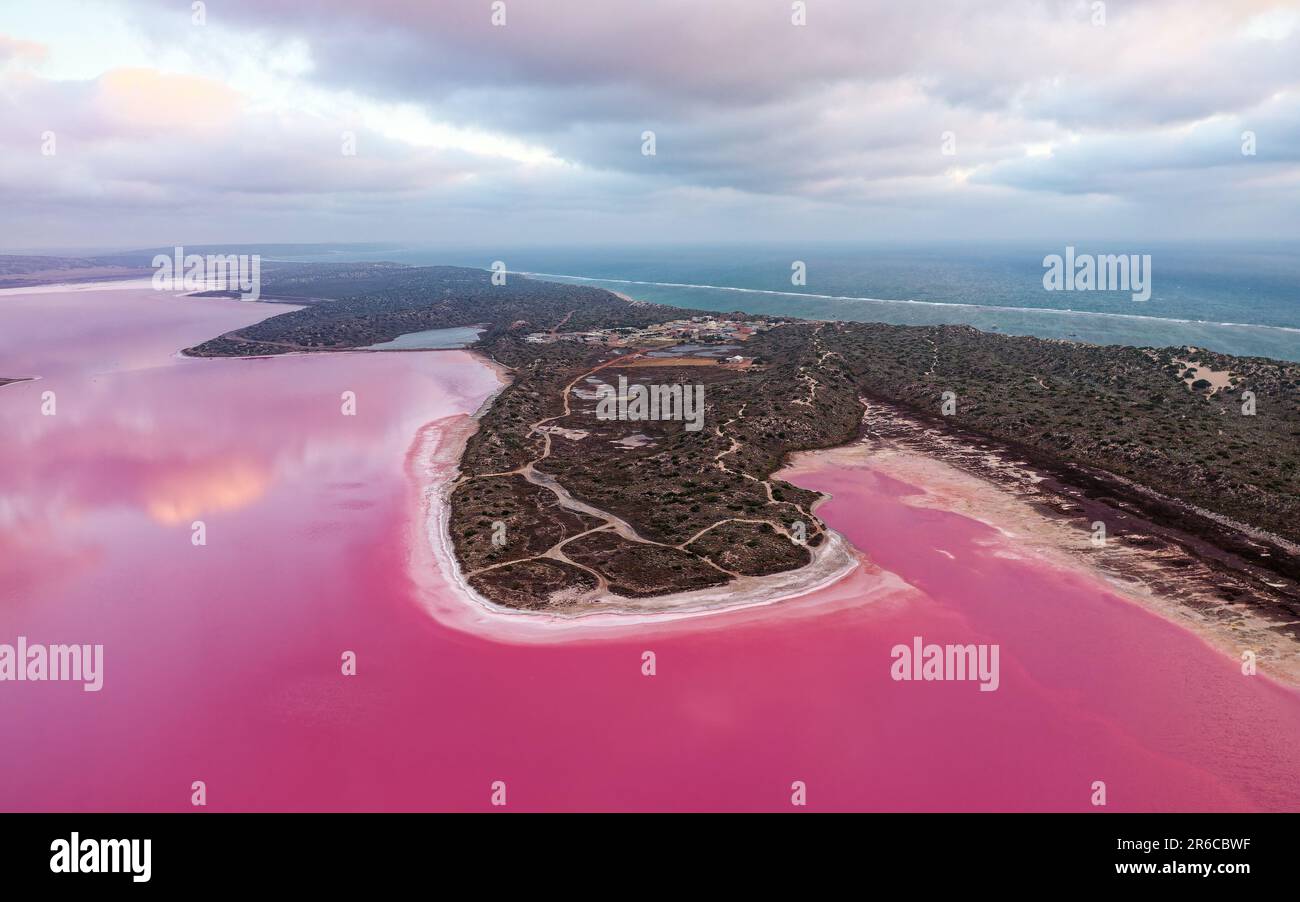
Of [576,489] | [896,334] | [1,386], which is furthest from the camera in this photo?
[896,334]

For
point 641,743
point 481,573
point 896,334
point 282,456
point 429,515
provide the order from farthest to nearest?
point 896,334, point 282,456, point 429,515, point 481,573, point 641,743

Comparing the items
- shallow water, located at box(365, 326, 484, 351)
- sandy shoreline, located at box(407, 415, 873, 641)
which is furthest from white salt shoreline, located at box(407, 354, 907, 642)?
shallow water, located at box(365, 326, 484, 351)

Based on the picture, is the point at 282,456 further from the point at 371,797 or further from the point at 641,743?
the point at 641,743

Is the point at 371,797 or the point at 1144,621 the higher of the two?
the point at 1144,621

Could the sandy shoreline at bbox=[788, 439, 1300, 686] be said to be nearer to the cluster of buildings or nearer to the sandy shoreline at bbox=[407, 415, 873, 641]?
the sandy shoreline at bbox=[407, 415, 873, 641]

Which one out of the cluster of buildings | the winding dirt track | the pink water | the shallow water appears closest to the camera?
the pink water

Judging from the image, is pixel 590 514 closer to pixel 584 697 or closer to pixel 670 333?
pixel 584 697

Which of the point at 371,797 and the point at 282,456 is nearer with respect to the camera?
the point at 371,797

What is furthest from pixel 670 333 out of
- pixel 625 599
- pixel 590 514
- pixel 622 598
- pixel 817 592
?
pixel 625 599
